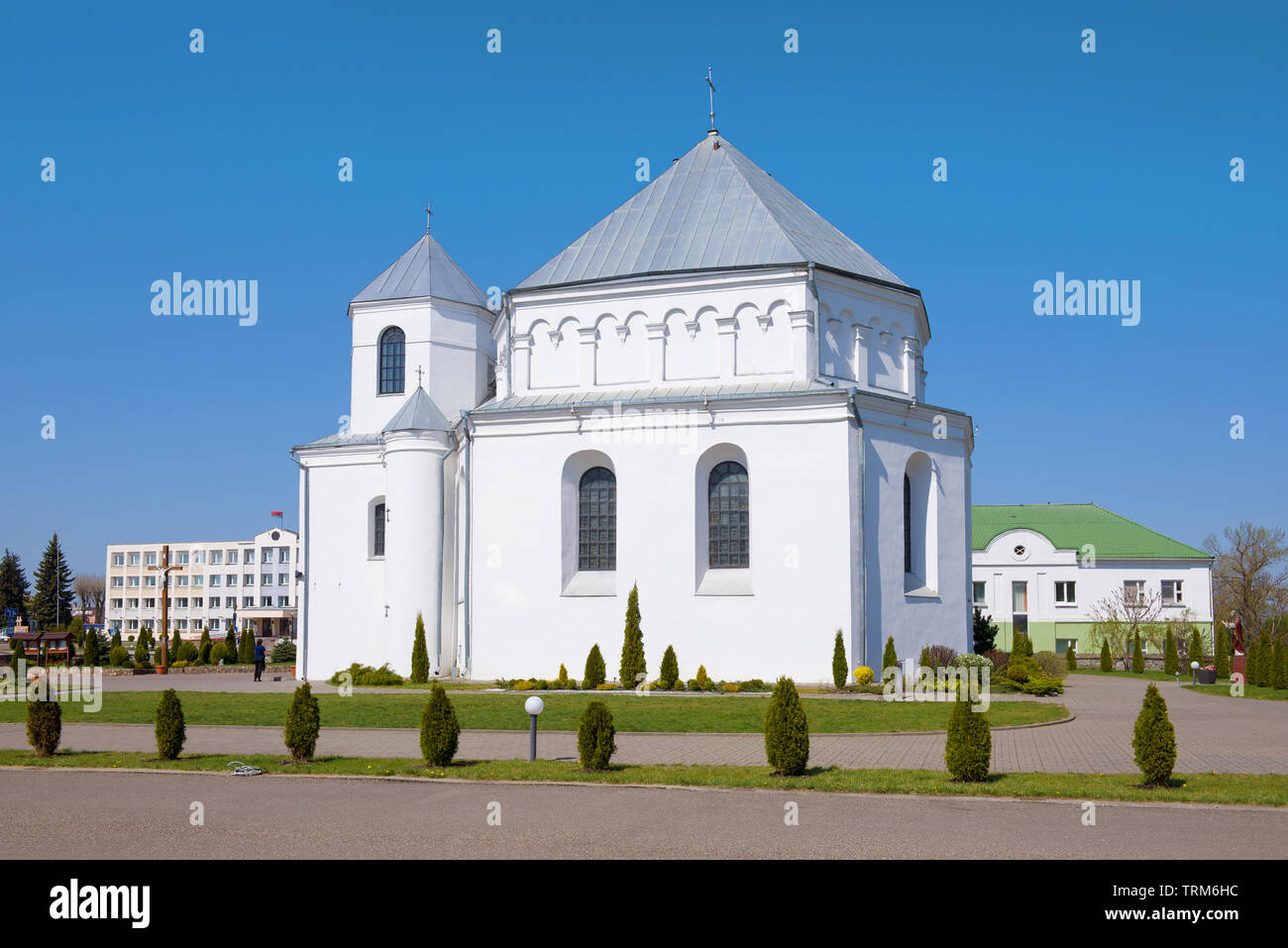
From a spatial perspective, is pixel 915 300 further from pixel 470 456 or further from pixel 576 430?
pixel 470 456

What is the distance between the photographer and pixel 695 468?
3098cm

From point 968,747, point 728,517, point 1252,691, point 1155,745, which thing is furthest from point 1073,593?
point 968,747

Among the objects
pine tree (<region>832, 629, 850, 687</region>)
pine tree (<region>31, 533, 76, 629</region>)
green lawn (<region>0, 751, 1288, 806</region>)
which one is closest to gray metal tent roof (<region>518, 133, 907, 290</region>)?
pine tree (<region>832, 629, 850, 687</region>)

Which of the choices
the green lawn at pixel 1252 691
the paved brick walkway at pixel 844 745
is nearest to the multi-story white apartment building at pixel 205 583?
the green lawn at pixel 1252 691

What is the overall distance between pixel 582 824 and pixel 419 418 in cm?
2617

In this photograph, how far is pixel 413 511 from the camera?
115ft

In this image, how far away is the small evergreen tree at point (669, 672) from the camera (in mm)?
29594

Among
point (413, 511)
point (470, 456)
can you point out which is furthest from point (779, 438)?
point (413, 511)

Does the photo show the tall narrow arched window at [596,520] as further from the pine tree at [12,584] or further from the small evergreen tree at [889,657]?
the pine tree at [12,584]

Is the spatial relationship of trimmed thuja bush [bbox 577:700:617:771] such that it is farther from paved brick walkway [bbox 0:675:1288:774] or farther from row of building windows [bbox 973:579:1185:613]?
row of building windows [bbox 973:579:1185:613]

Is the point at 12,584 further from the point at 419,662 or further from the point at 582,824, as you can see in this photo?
the point at 582,824

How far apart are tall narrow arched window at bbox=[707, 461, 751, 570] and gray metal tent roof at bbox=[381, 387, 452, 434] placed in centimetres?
970

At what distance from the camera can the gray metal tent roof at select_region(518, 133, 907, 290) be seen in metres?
32.5

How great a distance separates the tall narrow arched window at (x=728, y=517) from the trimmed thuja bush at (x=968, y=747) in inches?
683
